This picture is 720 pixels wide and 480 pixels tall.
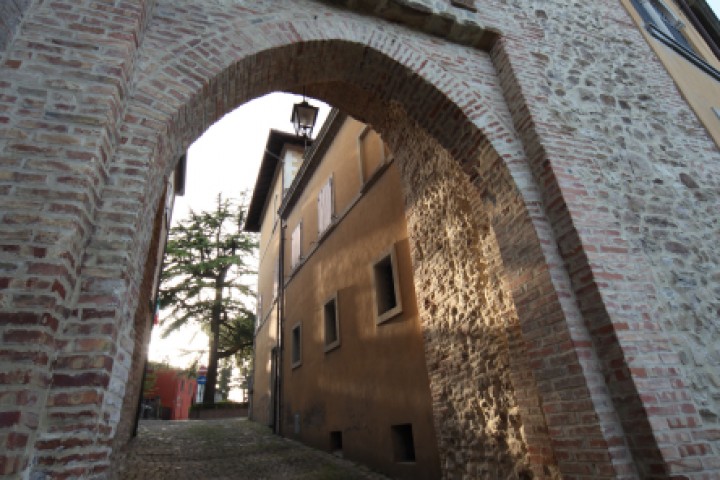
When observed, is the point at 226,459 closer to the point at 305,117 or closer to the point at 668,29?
the point at 305,117

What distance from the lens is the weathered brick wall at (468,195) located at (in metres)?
2.15

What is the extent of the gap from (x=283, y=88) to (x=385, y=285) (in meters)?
3.82

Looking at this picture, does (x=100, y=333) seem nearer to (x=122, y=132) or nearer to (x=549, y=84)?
(x=122, y=132)

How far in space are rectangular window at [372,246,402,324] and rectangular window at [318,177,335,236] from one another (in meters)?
2.63

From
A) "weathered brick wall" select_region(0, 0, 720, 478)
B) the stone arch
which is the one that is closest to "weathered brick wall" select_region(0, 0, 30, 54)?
"weathered brick wall" select_region(0, 0, 720, 478)

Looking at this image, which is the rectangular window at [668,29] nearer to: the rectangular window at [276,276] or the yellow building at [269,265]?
the yellow building at [269,265]

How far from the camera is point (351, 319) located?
7797mm

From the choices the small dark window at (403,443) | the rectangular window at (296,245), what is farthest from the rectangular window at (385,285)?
the rectangular window at (296,245)

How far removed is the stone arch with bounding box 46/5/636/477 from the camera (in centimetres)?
248

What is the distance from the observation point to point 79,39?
9.07 ft

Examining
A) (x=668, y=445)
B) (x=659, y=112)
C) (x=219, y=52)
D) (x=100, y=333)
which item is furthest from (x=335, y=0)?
(x=668, y=445)

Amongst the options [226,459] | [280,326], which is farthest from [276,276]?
[226,459]

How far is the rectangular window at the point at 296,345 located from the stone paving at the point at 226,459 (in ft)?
5.93

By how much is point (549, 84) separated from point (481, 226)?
5.43ft
